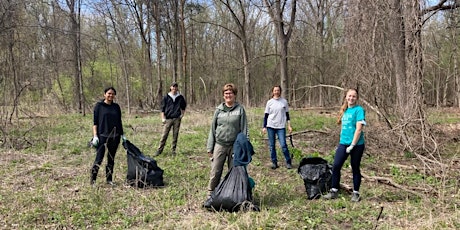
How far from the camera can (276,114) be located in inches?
242

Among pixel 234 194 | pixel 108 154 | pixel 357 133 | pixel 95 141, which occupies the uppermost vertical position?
pixel 357 133

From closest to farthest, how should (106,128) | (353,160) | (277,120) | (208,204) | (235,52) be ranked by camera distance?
(208,204) → (353,160) → (106,128) → (277,120) → (235,52)

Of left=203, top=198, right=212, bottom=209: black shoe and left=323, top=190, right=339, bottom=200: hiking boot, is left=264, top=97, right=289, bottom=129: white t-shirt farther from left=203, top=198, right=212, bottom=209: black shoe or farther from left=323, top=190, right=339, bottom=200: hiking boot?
left=203, top=198, right=212, bottom=209: black shoe

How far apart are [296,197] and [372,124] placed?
164 inches

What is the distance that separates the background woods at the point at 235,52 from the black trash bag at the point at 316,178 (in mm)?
3021

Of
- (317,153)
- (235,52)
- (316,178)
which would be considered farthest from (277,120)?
(235,52)

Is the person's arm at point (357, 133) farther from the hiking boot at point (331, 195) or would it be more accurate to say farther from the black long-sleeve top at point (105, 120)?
the black long-sleeve top at point (105, 120)

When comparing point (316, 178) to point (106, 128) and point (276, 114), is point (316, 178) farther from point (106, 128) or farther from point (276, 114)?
point (106, 128)

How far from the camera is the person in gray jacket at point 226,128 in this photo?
14.4 ft

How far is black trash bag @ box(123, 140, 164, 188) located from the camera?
5.23m

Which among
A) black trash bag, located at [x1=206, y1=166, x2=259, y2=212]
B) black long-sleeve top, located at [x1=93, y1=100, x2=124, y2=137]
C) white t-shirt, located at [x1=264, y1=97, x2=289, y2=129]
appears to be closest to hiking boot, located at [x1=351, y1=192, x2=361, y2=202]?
black trash bag, located at [x1=206, y1=166, x2=259, y2=212]

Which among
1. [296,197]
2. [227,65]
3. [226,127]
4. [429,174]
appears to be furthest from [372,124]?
[227,65]

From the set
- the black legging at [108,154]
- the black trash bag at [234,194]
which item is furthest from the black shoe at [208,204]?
the black legging at [108,154]

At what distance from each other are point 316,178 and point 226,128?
1.39 m
